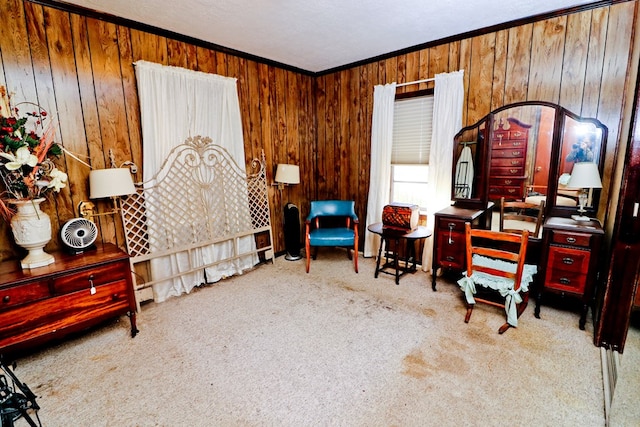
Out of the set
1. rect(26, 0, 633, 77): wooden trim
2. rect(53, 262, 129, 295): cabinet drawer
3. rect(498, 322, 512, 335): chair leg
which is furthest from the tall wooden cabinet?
rect(53, 262, 129, 295): cabinet drawer

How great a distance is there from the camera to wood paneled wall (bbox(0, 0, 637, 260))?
234 cm

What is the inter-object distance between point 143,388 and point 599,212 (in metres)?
3.74

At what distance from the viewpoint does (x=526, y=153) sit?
290 cm

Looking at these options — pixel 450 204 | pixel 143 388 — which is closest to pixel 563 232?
pixel 450 204

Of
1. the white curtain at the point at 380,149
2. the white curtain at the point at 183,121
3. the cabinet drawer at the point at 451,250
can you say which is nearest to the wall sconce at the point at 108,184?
the white curtain at the point at 183,121

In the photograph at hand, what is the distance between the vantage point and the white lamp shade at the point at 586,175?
246 cm

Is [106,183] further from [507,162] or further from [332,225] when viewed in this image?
Answer: [507,162]

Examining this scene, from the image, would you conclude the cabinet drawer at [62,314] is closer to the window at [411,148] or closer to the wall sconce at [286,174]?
the wall sconce at [286,174]

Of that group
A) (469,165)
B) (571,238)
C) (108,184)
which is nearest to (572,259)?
(571,238)

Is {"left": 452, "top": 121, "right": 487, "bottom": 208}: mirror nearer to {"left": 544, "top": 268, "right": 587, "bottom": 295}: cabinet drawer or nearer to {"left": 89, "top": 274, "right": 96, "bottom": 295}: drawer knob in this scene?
{"left": 544, "top": 268, "right": 587, "bottom": 295}: cabinet drawer

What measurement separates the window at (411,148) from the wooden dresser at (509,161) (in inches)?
29.0

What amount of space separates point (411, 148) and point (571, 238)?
6.28ft

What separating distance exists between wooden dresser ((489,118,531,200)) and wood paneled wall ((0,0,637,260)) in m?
0.30

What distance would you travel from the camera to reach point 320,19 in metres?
2.76
